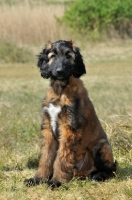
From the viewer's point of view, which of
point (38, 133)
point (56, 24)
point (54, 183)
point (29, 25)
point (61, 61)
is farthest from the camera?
point (56, 24)

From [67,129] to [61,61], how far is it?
2.52 feet

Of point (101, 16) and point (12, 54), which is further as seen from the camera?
point (101, 16)

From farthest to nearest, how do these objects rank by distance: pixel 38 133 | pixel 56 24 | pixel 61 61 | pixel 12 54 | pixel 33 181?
pixel 56 24 < pixel 12 54 < pixel 38 133 < pixel 33 181 < pixel 61 61

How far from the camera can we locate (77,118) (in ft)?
22.0

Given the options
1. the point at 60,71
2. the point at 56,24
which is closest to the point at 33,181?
the point at 60,71

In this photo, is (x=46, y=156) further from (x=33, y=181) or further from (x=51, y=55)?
(x=51, y=55)

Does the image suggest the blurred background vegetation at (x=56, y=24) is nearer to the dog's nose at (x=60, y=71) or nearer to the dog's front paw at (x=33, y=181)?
the dog's front paw at (x=33, y=181)

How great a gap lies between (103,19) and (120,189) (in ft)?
67.6

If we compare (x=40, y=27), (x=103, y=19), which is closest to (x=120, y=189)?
(x=40, y=27)

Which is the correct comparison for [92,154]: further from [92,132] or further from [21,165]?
[21,165]

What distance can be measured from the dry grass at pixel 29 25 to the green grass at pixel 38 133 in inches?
215

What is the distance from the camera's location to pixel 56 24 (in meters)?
24.8

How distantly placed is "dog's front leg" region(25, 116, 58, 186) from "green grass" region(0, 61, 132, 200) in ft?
0.67

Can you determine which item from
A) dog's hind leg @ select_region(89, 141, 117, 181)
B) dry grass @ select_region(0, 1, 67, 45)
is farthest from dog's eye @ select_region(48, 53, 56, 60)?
dry grass @ select_region(0, 1, 67, 45)
